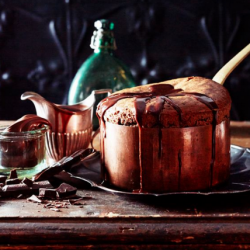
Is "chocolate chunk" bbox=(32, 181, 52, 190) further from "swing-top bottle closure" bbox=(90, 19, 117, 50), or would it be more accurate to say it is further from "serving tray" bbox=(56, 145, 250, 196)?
"swing-top bottle closure" bbox=(90, 19, 117, 50)

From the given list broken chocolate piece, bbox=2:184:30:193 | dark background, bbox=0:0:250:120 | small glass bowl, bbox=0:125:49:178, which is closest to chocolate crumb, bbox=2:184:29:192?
broken chocolate piece, bbox=2:184:30:193

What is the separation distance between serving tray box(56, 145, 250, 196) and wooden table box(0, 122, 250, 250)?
0.11 feet

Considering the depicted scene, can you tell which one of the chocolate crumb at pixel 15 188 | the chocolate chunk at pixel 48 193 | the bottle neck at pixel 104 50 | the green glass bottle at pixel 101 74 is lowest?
the chocolate chunk at pixel 48 193

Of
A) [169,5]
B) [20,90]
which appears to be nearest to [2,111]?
[20,90]

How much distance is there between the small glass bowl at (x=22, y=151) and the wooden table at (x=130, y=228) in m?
0.23

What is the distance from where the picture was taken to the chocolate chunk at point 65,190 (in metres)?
0.87

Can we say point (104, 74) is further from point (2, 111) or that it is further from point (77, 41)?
point (2, 111)

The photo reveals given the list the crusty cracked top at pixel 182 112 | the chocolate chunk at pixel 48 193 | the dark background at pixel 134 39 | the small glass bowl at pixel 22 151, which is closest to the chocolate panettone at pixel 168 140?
the crusty cracked top at pixel 182 112

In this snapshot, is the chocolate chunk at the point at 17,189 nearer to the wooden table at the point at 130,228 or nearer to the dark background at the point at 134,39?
the wooden table at the point at 130,228

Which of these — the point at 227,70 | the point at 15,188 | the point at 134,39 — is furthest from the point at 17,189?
the point at 134,39

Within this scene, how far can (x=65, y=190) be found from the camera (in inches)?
34.5

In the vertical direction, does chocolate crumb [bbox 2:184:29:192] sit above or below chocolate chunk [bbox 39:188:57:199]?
above

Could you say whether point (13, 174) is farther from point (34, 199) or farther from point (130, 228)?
point (130, 228)

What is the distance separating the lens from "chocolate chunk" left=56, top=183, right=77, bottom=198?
0.87m
